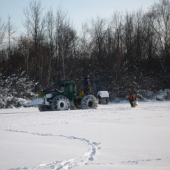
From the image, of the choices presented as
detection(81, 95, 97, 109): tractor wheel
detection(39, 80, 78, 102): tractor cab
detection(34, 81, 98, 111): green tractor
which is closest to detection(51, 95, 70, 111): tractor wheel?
detection(34, 81, 98, 111): green tractor

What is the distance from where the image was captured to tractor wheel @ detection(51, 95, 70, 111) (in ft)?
52.9

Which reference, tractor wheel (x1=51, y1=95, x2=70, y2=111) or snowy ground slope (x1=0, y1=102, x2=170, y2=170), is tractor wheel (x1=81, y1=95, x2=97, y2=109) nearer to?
tractor wheel (x1=51, y1=95, x2=70, y2=111)

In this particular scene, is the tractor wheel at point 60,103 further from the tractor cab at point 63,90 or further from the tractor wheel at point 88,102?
the tractor wheel at point 88,102

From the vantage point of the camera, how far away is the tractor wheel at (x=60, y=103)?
16.1 m

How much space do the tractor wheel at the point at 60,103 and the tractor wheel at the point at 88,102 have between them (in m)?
1.05

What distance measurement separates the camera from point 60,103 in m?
16.3

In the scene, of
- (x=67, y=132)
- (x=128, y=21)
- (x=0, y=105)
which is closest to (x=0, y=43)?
(x=0, y=105)

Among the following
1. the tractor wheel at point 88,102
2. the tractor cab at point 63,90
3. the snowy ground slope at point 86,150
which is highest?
the tractor cab at point 63,90

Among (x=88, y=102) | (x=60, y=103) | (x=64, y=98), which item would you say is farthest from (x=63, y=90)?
(x=88, y=102)

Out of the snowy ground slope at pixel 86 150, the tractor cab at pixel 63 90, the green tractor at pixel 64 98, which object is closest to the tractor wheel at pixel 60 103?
the green tractor at pixel 64 98

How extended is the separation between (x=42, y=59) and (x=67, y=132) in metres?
22.0

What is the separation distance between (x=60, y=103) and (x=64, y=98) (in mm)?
385

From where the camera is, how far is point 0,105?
2014cm

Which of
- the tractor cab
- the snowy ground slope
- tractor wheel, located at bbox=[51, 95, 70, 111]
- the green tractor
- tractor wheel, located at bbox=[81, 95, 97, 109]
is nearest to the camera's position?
the snowy ground slope
